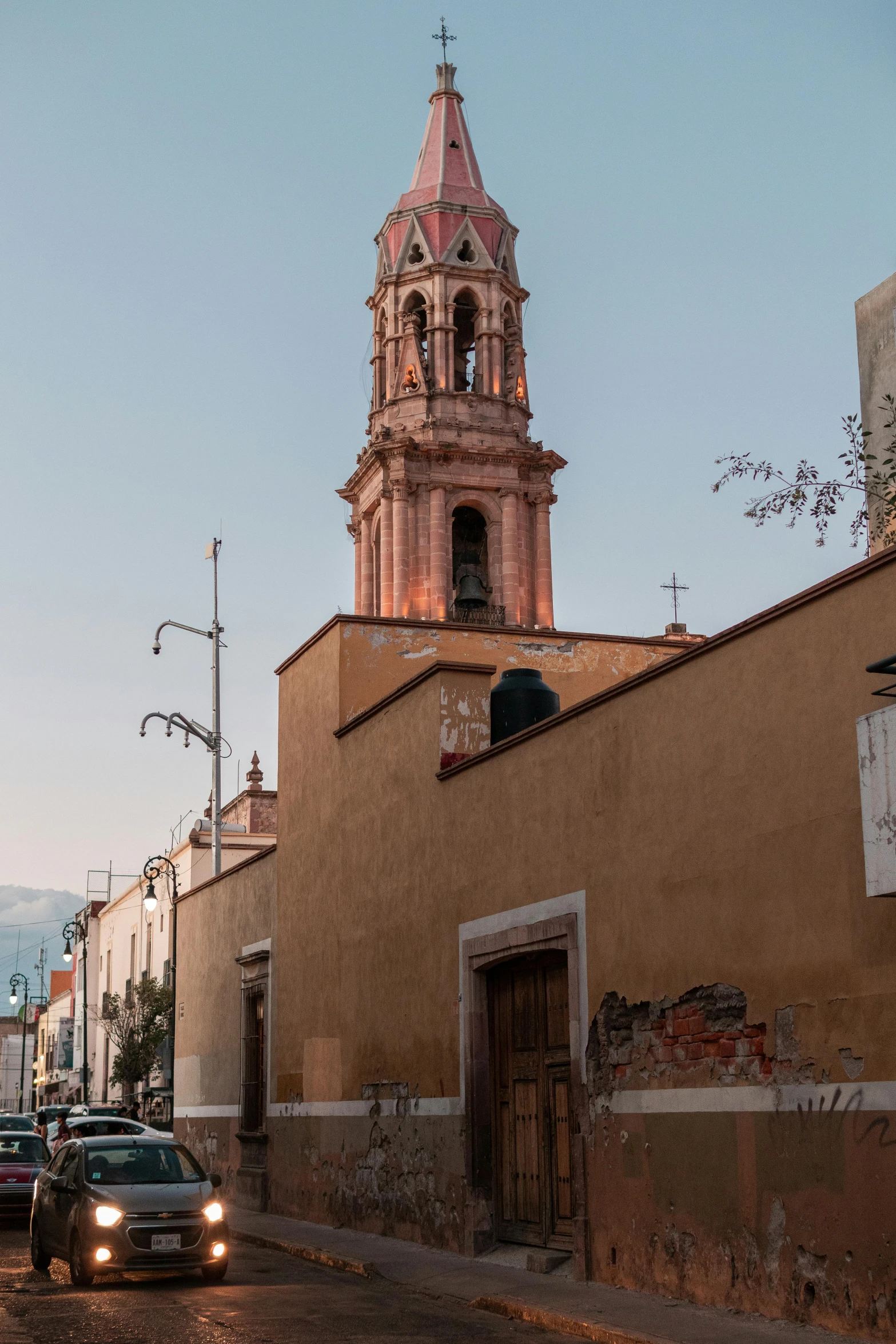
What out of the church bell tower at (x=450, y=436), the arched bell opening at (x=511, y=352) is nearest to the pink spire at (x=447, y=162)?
the church bell tower at (x=450, y=436)

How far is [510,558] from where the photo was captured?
4938 centimetres

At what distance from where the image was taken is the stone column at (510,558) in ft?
160

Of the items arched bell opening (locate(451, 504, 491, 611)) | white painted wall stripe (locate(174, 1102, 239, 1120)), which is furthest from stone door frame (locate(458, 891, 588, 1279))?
arched bell opening (locate(451, 504, 491, 611))

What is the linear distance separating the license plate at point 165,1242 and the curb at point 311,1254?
2080 mm

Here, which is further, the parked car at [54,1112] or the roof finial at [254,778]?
the roof finial at [254,778]

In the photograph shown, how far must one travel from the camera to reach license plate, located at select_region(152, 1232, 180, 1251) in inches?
535

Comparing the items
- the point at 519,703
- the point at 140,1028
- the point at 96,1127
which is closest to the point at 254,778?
the point at 140,1028

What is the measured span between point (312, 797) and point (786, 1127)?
12.1m

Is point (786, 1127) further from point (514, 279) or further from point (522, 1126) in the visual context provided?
point (514, 279)

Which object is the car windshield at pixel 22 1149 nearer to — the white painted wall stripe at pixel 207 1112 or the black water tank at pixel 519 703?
the white painted wall stripe at pixel 207 1112

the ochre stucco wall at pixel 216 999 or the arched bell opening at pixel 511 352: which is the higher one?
the arched bell opening at pixel 511 352

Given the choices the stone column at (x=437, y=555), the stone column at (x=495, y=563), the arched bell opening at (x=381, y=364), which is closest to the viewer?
the stone column at (x=437, y=555)

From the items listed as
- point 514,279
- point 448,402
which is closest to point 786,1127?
point 448,402

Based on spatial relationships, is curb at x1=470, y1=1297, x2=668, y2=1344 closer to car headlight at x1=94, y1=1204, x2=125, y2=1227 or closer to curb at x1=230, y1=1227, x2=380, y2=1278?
curb at x1=230, y1=1227, x2=380, y2=1278
